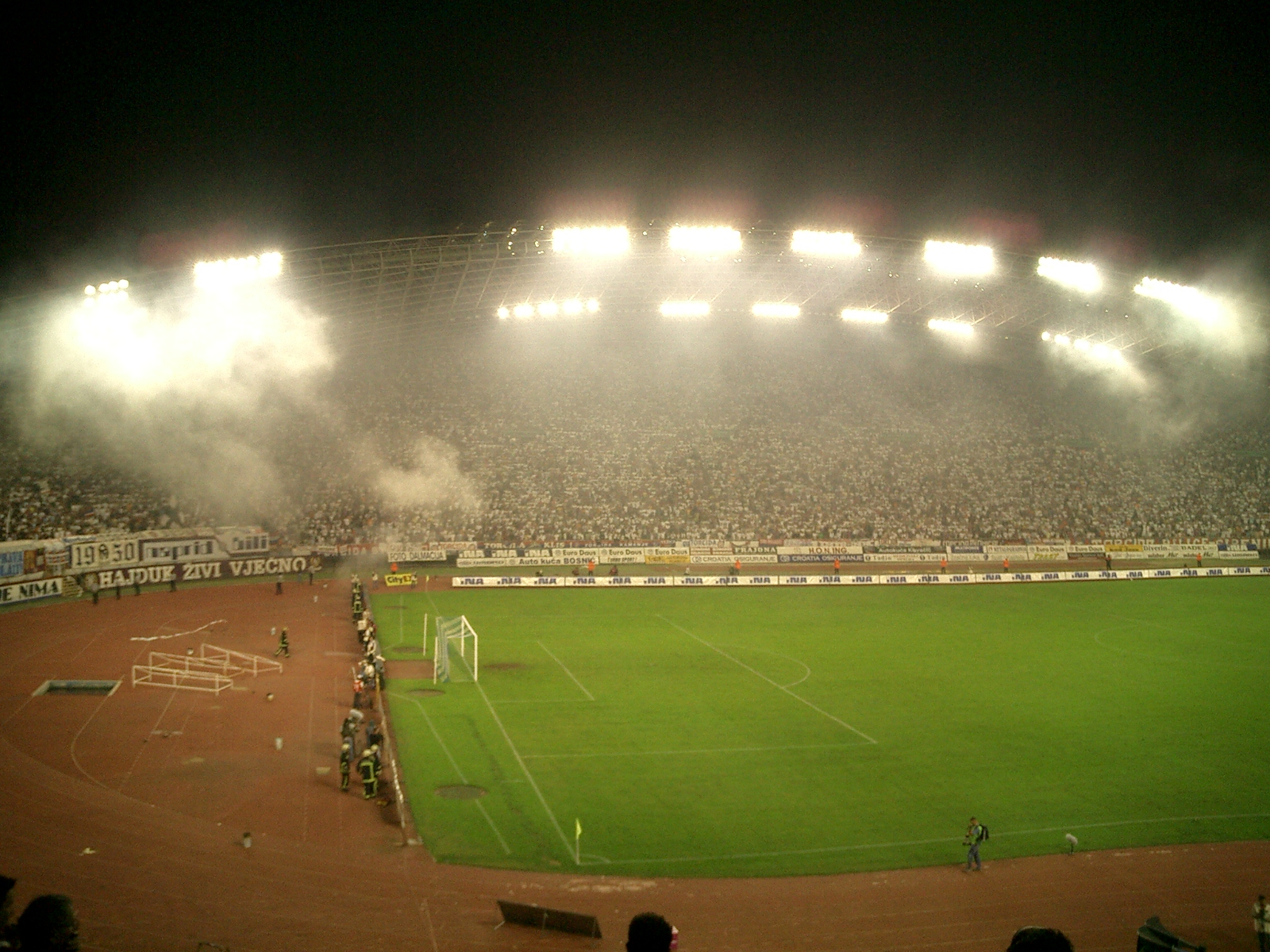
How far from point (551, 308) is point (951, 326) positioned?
29343mm

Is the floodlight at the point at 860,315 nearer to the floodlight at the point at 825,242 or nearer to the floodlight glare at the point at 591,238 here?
the floodlight at the point at 825,242

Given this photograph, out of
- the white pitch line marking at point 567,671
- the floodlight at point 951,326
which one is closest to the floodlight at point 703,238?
the white pitch line marking at point 567,671

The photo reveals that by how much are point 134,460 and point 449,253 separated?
21.0m

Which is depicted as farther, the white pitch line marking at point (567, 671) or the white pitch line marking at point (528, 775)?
the white pitch line marking at point (567, 671)

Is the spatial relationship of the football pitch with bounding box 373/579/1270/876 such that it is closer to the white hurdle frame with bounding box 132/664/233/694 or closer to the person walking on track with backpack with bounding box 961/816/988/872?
the person walking on track with backpack with bounding box 961/816/988/872

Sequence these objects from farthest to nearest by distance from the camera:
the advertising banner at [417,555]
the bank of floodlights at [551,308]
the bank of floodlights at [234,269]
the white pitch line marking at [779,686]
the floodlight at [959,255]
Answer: the bank of floodlights at [551,308], the advertising banner at [417,555], the floodlight at [959,255], the bank of floodlights at [234,269], the white pitch line marking at [779,686]

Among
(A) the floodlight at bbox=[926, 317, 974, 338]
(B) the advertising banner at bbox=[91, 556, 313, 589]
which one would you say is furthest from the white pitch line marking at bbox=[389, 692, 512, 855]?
(A) the floodlight at bbox=[926, 317, 974, 338]

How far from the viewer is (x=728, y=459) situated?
59562 mm

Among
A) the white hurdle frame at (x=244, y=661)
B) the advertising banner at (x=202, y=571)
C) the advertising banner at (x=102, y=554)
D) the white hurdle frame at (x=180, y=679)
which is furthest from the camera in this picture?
the advertising banner at (x=202, y=571)

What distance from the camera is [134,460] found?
159 ft

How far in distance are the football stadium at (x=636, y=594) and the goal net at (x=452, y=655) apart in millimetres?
204

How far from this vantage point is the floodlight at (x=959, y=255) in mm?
46438

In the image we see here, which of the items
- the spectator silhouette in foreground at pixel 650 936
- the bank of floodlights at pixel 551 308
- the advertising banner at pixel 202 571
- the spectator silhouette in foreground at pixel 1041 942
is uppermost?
the bank of floodlights at pixel 551 308

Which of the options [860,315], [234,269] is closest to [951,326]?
[860,315]
